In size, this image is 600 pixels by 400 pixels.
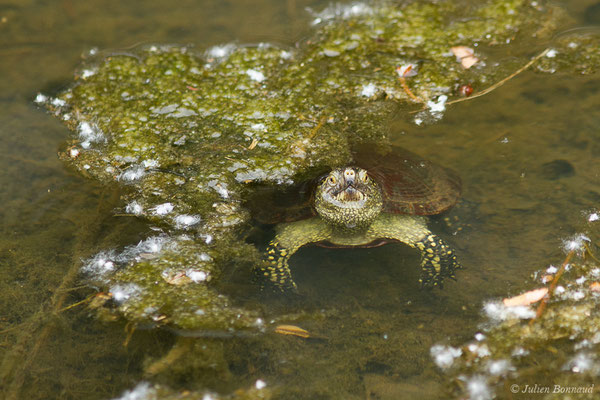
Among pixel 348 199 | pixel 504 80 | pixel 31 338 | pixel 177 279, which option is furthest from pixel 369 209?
pixel 31 338

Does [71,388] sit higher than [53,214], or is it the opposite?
[53,214]

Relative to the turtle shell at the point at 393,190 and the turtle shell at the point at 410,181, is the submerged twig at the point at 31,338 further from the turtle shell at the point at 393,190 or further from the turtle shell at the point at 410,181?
the turtle shell at the point at 410,181

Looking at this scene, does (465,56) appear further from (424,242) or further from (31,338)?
(31,338)

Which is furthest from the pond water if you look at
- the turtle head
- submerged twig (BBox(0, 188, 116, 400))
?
the turtle head

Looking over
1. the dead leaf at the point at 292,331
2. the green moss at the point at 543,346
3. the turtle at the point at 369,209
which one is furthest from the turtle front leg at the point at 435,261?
the dead leaf at the point at 292,331

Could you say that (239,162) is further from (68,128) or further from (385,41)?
(385,41)

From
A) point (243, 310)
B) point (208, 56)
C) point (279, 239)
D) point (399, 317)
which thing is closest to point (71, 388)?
point (243, 310)
